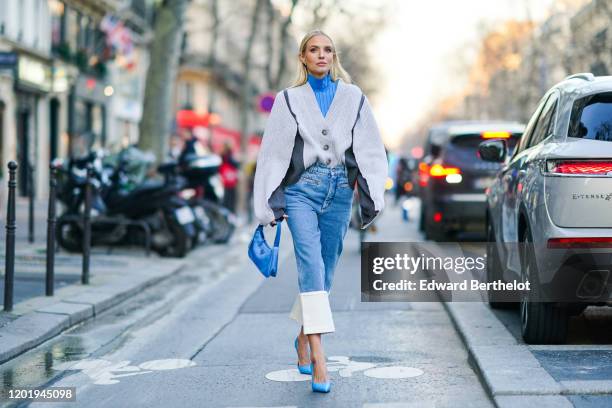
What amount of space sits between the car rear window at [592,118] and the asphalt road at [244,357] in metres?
1.51

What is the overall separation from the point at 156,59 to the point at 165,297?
9.68 metres

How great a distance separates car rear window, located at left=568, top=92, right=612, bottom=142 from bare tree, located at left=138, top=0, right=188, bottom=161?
13252mm

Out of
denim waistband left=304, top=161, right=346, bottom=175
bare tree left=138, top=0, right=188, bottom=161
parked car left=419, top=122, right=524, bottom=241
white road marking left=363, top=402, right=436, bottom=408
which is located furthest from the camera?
bare tree left=138, top=0, right=188, bottom=161

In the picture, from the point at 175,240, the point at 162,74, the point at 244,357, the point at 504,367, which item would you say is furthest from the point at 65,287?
the point at 162,74

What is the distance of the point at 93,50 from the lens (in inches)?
1553

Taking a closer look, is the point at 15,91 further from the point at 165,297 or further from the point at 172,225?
the point at 165,297

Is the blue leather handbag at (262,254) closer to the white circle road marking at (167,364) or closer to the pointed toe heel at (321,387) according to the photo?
the pointed toe heel at (321,387)

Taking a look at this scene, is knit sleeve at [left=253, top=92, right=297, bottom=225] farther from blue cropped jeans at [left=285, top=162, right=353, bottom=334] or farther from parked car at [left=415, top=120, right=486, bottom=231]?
parked car at [left=415, top=120, right=486, bottom=231]

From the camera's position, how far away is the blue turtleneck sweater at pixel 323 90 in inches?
235

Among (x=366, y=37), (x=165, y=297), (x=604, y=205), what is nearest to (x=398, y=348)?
(x=604, y=205)

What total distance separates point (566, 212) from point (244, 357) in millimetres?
2136

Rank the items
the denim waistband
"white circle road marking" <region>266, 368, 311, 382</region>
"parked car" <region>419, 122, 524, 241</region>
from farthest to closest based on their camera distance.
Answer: "parked car" <region>419, 122, 524, 241</region> → "white circle road marking" <region>266, 368, 311, 382</region> → the denim waistband

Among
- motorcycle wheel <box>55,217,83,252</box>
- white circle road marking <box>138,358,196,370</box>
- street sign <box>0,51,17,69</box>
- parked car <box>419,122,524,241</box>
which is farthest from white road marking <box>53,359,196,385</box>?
street sign <box>0,51,17,69</box>

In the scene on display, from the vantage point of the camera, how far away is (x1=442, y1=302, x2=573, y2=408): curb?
5316 mm
